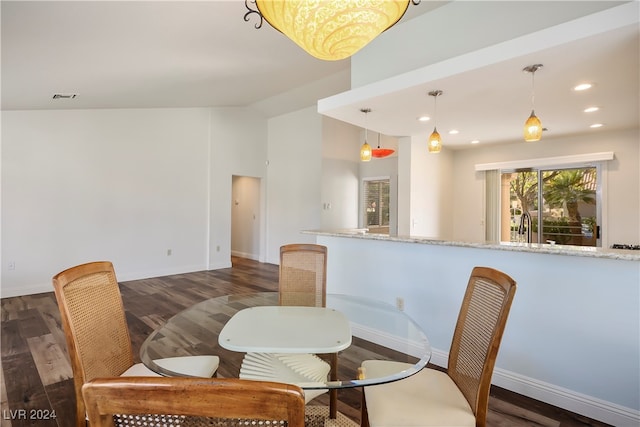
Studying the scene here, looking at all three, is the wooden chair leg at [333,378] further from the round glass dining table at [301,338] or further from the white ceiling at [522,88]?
the white ceiling at [522,88]

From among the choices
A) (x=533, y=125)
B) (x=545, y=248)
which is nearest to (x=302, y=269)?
(x=545, y=248)

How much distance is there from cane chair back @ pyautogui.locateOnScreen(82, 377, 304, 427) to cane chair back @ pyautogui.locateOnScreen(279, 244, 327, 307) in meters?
1.89

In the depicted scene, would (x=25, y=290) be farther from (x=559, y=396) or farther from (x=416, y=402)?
(x=559, y=396)

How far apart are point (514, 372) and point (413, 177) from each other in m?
2.96

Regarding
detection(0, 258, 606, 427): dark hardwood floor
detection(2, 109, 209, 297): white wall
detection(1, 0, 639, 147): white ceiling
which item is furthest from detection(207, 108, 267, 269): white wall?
detection(1, 0, 639, 147): white ceiling

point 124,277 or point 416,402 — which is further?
point 124,277

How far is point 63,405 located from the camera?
6.73ft

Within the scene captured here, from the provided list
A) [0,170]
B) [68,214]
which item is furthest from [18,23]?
[68,214]

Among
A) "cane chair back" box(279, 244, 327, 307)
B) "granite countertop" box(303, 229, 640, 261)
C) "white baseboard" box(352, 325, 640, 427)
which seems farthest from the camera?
"cane chair back" box(279, 244, 327, 307)

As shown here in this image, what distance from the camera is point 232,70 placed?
155 inches

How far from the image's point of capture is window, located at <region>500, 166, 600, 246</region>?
4637mm

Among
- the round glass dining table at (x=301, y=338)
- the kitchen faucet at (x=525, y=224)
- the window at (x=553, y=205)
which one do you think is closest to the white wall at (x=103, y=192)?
the round glass dining table at (x=301, y=338)

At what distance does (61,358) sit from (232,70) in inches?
135

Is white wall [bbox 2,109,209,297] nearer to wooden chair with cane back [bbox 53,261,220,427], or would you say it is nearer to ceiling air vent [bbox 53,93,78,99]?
ceiling air vent [bbox 53,93,78,99]
